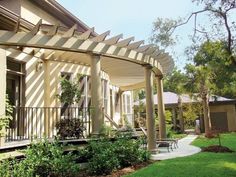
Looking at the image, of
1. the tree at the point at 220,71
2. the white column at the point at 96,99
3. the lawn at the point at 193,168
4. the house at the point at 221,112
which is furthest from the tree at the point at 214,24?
the house at the point at 221,112

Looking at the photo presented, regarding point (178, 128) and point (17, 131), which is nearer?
point (17, 131)

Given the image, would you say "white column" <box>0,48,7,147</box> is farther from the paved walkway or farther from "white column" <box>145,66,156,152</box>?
"white column" <box>145,66,156,152</box>

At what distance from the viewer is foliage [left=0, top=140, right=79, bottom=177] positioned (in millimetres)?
7266

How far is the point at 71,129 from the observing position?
1090 centimetres

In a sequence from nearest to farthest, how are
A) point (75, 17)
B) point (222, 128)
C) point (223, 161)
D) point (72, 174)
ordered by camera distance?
1. point (72, 174)
2. point (223, 161)
3. point (75, 17)
4. point (222, 128)

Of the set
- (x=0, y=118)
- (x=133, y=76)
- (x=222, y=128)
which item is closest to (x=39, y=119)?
(x=0, y=118)

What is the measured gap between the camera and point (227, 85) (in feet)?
118

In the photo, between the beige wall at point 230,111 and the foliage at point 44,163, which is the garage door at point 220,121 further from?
the foliage at point 44,163

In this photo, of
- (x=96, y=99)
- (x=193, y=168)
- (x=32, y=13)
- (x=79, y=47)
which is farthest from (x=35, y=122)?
(x=193, y=168)

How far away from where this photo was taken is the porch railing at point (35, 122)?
10.7 metres

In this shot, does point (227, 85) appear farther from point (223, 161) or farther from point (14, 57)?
point (14, 57)

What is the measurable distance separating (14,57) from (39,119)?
2754 mm

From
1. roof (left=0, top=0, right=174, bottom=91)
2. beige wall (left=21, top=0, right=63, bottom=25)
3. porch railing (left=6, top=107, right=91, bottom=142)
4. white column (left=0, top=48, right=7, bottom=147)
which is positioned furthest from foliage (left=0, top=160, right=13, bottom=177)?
beige wall (left=21, top=0, right=63, bottom=25)

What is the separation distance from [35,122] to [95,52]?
3.95 m
